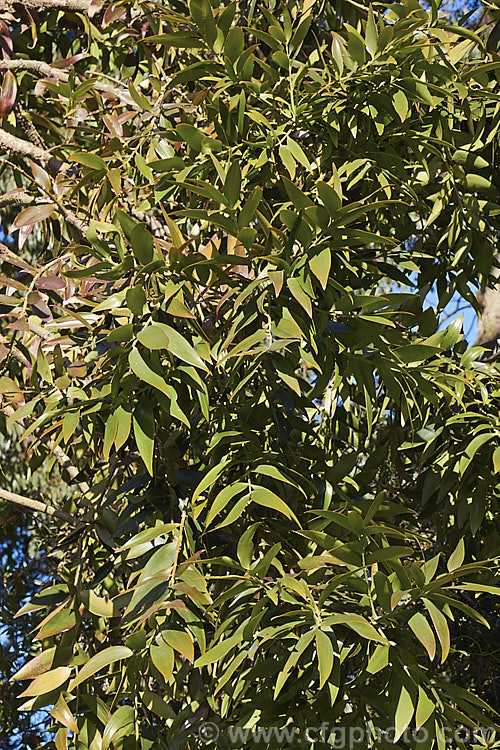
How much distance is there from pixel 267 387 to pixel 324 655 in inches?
13.7

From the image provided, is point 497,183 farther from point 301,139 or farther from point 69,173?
point 69,173

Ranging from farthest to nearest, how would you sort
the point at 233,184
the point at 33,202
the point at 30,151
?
the point at 30,151 → the point at 33,202 → the point at 233,184

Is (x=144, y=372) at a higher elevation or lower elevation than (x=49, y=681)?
higher

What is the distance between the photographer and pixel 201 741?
0.92 m

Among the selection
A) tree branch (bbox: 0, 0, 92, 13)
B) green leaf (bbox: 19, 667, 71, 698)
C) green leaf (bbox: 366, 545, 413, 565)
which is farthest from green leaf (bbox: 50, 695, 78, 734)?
tree branch (bbox: 0, 0, 92, 13)

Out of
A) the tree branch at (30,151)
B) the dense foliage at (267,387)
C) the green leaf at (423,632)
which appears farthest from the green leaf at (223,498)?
the tree branch at (30,151)

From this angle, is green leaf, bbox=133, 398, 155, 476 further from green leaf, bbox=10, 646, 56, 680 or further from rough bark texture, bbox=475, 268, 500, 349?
rough bark texture, bbox=475, 268, 500, 349

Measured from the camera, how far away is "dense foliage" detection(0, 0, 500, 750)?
74 centimetres

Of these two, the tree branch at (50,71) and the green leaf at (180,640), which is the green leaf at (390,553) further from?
the tree branch at (50,71)

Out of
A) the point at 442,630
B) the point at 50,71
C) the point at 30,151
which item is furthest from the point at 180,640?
the point at 50,71

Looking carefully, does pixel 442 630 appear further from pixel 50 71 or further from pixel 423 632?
pixel 50 71

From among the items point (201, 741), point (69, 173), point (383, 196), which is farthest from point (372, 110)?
point (201, 741)

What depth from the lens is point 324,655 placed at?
65 centimetres

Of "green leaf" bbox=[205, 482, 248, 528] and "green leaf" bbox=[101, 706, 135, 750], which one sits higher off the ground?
"green leaf" bbox=[205, 482, 248, 528]
